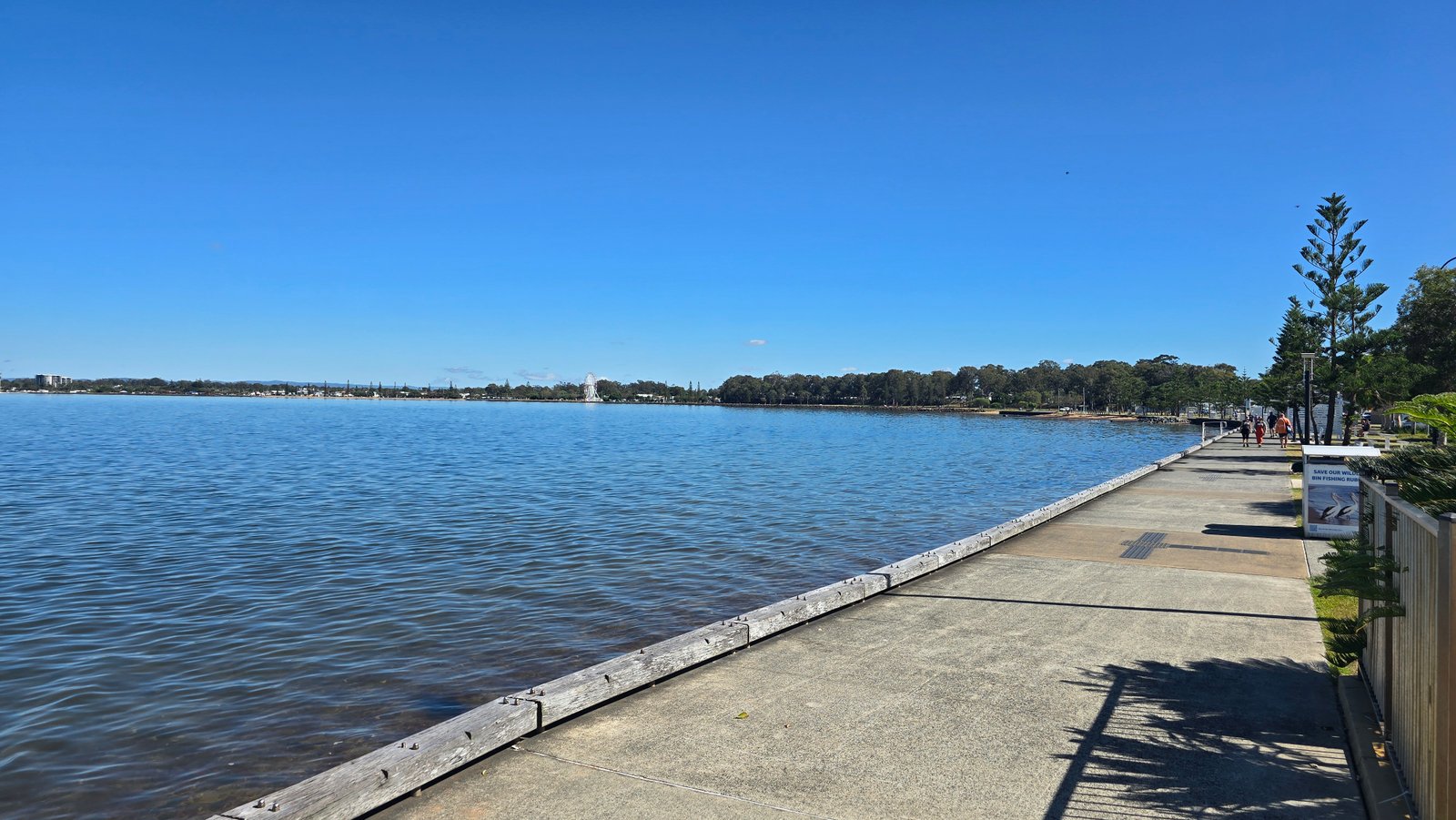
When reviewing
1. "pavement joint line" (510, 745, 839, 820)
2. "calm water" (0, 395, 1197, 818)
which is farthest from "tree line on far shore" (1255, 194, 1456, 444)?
"pavement joint line" (510, 745, 839, 820)

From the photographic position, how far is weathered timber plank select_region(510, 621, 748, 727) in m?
5.79

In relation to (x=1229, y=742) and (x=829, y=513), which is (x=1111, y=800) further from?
(x=829, y=513)

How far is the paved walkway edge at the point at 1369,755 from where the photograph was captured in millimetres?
4270

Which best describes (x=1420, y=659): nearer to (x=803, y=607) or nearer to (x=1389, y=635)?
(x=1389, y=635)

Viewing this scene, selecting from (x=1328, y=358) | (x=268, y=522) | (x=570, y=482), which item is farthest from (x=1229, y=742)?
(x=1328, y=358)

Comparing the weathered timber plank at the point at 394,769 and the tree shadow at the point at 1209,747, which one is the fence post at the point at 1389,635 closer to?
the tree shadow at the point at 1209,747

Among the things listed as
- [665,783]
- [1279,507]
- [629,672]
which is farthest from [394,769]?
[1279,507]

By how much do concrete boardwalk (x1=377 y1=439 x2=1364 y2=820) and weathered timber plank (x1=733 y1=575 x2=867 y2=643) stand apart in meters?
0.13

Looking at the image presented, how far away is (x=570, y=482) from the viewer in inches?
1228

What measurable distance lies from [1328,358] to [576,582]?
1655 inches

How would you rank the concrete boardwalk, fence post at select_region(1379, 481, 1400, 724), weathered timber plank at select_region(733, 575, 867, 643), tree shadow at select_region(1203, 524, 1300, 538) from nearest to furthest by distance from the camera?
the concrete boardwalk, fence post at select_region(1379, 481, 1400, 724), weathered timber plank at select_region(733, 575, 867, 643), tree shadow at select_region(1203, 524, 1300, 538)

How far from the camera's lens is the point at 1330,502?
1347cm

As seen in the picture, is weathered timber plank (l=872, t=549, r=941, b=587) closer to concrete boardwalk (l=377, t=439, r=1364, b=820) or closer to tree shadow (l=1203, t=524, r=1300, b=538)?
concrete boardwalk (l=377, t=439, r=1364, b=820)

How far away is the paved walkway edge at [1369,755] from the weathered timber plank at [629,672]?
4.35 metres
